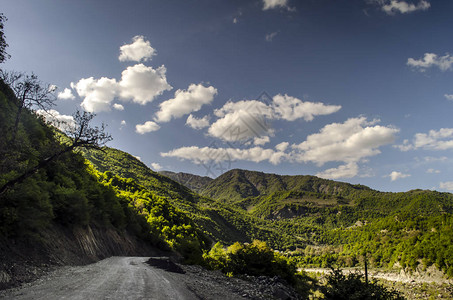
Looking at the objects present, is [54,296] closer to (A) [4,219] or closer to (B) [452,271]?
(A) [4,219]

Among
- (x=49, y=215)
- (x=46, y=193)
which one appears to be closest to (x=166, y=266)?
(x=49, y=215)

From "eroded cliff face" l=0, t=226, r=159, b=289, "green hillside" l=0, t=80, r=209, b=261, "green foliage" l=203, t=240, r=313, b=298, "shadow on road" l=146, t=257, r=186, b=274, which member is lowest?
"green foliage" l=203, t=240, r=313, b=298

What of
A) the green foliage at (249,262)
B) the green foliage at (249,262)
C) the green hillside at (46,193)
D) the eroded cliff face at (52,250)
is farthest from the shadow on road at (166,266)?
the green foliage at (249,262)

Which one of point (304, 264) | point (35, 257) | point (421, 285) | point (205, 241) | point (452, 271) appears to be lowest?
point (304, 264)

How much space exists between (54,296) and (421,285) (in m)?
106

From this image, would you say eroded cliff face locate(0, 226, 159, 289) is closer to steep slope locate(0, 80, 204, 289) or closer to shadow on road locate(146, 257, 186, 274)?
steep slope locate(0, 80, 204, 289)

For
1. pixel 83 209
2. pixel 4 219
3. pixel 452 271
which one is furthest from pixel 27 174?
pixel 452 271

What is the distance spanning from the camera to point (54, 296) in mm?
8500

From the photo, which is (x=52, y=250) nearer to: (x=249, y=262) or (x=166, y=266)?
(x=166, y=266)

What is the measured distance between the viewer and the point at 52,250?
61.8 feet

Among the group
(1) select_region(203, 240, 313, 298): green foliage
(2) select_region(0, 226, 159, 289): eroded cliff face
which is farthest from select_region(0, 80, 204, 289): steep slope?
(1) select_region(203, 240, 313, 298): green foliage

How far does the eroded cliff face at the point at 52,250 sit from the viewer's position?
1225 centimetres

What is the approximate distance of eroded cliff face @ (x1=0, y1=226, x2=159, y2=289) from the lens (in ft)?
40.2

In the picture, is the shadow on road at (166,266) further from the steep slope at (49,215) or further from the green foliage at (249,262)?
the green foliage at (249,262)
